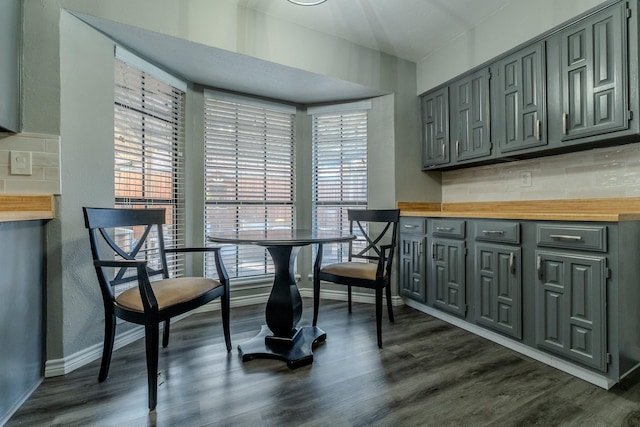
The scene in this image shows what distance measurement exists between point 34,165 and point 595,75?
3.36 meters

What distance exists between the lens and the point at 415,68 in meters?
3.14

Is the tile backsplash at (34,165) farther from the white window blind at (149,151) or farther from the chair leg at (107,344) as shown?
the chair leg at (107,344)

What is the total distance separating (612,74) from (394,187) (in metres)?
1.66

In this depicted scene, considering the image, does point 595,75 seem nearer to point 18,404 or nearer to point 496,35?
point 496,35

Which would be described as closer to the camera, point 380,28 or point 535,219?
point 535,219

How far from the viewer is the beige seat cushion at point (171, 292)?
1521 mm

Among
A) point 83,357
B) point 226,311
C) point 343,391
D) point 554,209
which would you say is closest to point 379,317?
point 343,391

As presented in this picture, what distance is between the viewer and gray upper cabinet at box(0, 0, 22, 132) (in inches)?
60.7

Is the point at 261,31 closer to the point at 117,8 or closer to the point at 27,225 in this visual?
the point at 117,8

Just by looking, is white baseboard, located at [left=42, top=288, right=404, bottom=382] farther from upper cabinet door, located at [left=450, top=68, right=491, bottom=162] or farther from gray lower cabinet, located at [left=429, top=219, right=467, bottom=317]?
upper cabinet door, located at [left=450, top=68, right=491, bottom=162]

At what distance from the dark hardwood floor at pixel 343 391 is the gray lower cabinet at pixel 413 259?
69 cm

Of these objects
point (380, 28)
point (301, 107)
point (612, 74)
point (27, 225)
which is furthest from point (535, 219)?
point (27, 225)

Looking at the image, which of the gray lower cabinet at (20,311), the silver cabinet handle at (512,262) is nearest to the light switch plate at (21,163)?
the gray lower cabinet at (20,311)

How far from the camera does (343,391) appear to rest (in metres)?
1.55
